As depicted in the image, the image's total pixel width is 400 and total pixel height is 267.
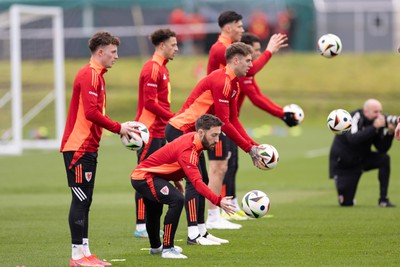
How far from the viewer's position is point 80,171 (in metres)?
10.3

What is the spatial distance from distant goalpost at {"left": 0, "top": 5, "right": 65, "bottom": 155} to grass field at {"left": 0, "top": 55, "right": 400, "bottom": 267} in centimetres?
85

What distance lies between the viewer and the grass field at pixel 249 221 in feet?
35.2

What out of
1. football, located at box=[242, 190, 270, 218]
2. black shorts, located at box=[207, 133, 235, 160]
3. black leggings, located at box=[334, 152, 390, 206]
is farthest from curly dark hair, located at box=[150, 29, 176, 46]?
black leggings, located at box=[334, 152, 390, 206]

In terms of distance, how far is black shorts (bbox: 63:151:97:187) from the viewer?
406 inches

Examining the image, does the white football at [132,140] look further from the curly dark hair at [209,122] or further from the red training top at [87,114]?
the curly dark hair at [209,122]

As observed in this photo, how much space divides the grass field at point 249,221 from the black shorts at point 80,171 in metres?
0.88

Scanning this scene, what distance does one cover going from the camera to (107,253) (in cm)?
1117

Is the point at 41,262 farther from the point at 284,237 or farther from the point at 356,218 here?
the point at 356,218

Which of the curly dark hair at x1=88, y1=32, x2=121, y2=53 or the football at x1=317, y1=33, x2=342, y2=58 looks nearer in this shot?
the curly dark hair at x1=88, y1=32, x2=121, y2=53

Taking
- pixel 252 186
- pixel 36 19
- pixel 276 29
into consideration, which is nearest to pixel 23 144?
pixel 36 19

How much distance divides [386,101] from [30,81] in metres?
14.4

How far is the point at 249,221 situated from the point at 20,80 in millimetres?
16934

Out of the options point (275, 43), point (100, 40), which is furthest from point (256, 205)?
point (275, 43)

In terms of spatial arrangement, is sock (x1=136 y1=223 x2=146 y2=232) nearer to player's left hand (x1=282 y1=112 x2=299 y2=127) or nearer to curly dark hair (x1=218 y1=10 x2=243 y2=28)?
player's left hand (x1=282 y1=112 x2=299 y2=127)
